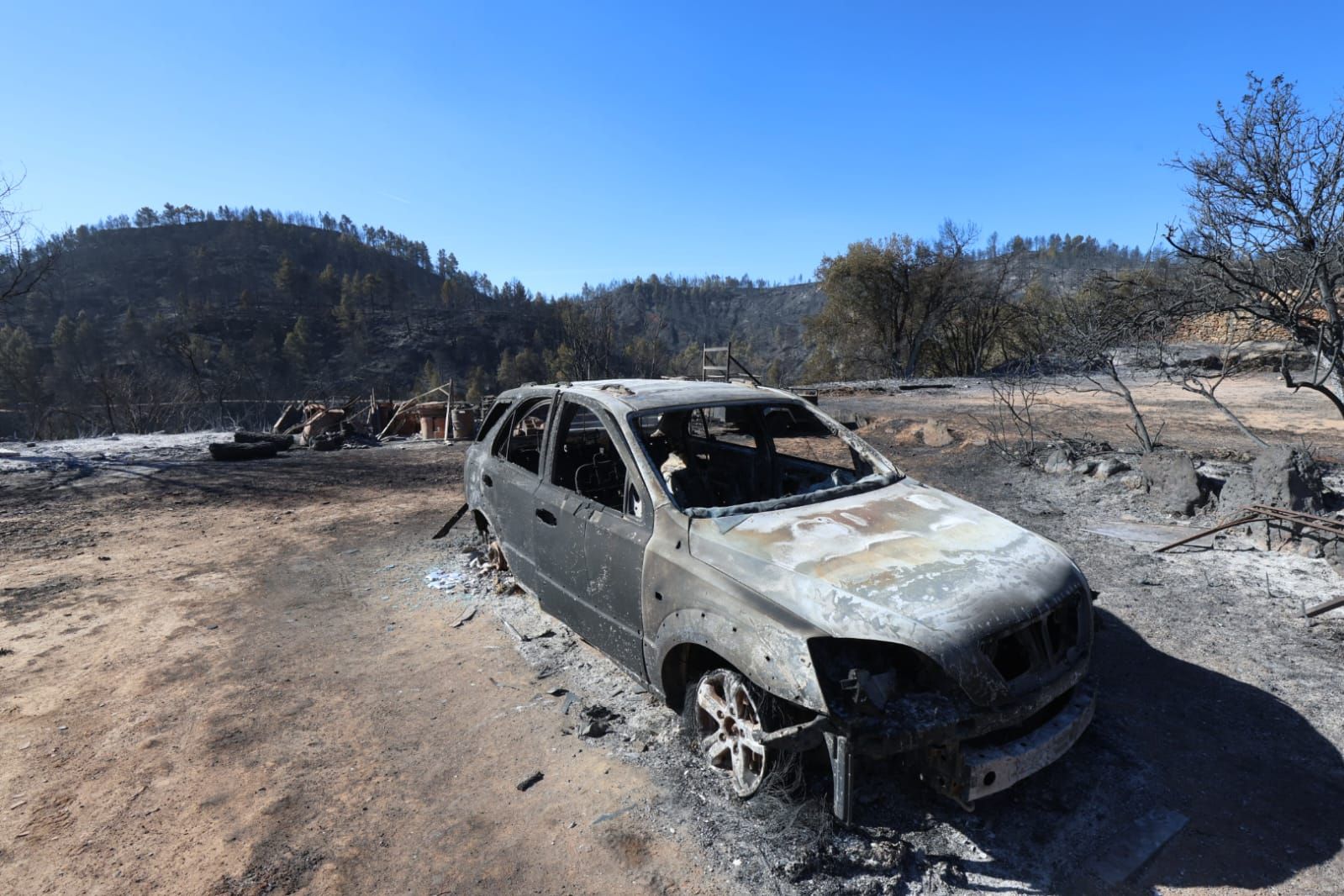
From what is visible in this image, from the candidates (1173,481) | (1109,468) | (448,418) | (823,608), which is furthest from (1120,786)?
(448,418)

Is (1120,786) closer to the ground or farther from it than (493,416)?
closer to the ground

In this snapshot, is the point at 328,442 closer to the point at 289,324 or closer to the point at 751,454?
the point at 751,454

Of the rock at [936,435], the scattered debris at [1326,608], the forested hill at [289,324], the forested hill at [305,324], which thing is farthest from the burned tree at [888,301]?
the scattered debris at [1326,608]

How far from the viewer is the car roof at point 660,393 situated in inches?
143

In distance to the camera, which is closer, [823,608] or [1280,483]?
[823,608]

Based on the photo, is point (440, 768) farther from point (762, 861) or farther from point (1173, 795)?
point (1173, 795)

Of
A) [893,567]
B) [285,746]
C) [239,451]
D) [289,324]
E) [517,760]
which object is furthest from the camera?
[289,324]

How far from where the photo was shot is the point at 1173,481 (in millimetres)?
6453

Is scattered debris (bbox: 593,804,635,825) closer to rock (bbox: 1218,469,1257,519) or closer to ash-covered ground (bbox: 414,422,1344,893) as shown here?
ash-covered ground (bbox: 414,422,1344,893)

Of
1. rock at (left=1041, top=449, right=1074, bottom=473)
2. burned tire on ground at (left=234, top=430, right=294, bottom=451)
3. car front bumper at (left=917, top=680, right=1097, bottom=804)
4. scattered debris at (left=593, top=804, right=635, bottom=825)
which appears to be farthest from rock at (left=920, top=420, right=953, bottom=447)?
burned tire on ground at (left=234, top=430, right=294, bottom=451)

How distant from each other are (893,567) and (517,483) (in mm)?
2429

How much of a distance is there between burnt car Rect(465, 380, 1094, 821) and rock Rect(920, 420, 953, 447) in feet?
26.1

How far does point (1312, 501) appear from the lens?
539 centimetres

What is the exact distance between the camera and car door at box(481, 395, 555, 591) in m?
4.01
